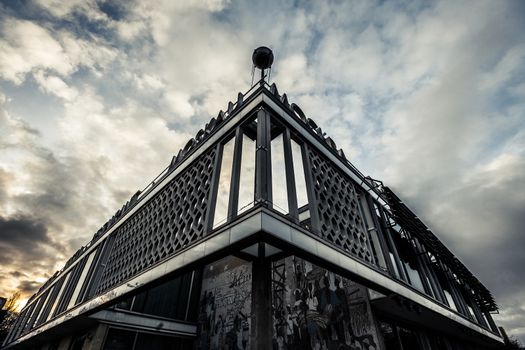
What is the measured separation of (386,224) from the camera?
11.4 m

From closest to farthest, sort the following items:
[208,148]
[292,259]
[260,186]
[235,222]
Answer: [235,222]
[260,186]
[208,148]
[292,259]

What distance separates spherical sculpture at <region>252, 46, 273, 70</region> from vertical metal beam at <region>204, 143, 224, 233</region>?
309 cm

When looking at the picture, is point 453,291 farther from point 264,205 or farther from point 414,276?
point 264,205

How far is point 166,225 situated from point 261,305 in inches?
170

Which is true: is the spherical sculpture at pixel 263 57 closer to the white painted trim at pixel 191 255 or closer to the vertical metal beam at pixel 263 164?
the vertical metal beam at pixel 263 164

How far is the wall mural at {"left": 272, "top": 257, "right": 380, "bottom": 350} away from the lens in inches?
364

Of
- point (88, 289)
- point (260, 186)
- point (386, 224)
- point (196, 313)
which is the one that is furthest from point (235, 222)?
point (196, 313)

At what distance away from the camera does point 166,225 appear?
26.1 ft

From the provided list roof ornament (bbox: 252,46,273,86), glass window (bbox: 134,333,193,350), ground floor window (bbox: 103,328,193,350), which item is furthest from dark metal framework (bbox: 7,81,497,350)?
glass window (bbox: 134,333,193,350)

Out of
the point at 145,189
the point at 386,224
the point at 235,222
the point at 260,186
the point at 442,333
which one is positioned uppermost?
the point at 145,189

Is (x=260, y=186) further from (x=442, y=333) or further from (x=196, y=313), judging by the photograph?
(x=442, y=333)

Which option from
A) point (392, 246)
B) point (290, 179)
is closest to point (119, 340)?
point (290, 179)

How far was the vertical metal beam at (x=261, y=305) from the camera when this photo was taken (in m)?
4.74

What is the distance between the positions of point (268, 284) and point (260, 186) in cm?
211
